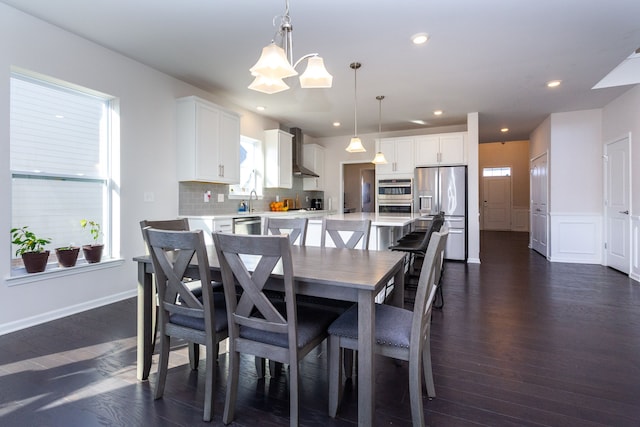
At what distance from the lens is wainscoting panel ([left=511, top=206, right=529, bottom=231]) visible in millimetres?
10625

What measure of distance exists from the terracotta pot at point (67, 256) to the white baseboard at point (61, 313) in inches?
16.3

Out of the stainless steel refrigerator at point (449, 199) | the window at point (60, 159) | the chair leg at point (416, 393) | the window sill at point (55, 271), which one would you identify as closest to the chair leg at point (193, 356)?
the chair leg at point (416, 393)

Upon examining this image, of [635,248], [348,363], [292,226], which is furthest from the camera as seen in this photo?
[635,248]

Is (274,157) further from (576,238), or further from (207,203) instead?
(576,238)

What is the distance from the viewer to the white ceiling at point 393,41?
2.59 metres

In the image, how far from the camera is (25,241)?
2.76 meters

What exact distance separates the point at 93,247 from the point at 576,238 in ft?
23.8

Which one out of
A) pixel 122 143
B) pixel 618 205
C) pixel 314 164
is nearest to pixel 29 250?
pixel 122 143

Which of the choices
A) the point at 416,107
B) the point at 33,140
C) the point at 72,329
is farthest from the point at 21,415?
the point at 416,107

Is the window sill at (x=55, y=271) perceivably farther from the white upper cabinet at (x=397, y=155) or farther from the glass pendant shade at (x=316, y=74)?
the white upper cabinet at (x=397, y=155)

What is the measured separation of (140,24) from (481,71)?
370cm

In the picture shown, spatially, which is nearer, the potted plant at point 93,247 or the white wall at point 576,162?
the potted plant at point 93,247

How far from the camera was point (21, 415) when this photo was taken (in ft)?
5.24

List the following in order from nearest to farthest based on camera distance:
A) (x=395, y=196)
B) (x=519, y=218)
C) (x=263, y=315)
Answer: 1. (x=263, y=315)
2. (x=395, y=196)
3. (x=519, y=218)
